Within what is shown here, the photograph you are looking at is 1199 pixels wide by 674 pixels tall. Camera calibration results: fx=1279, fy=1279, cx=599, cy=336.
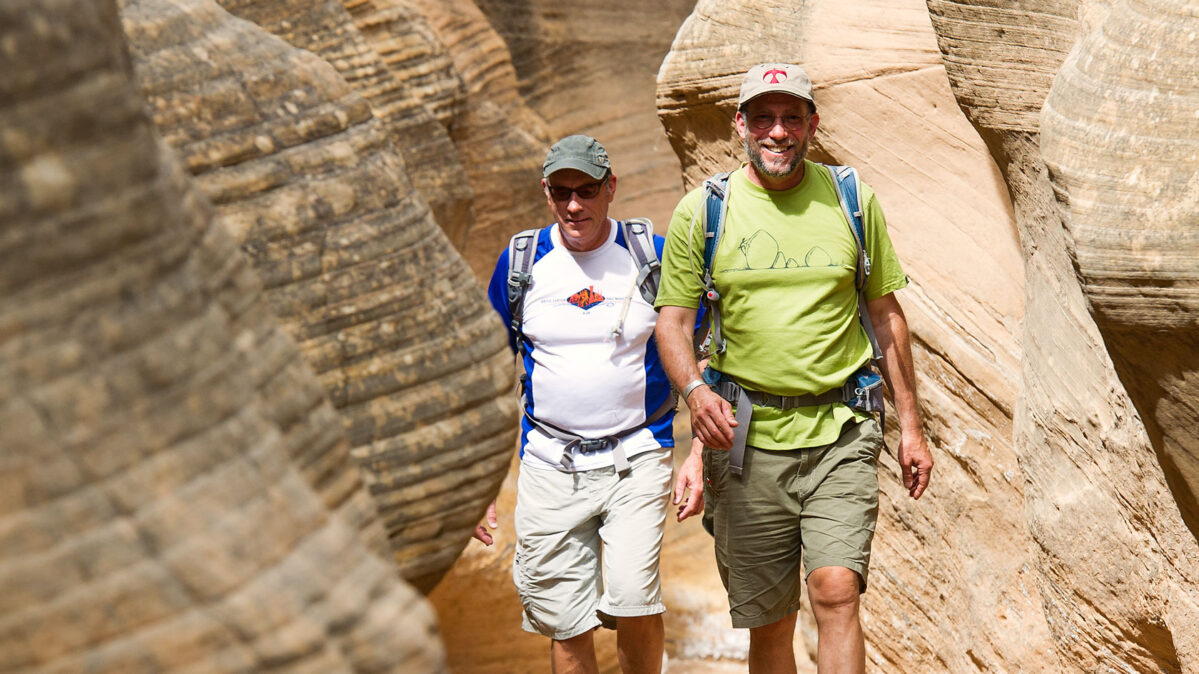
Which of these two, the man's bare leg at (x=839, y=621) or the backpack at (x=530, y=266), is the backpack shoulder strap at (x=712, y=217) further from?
the man's bare leg at (x=839, y=621)

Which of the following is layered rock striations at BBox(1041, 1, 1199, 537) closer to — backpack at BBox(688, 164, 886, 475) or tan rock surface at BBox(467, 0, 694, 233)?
backpack at BBox(688, 164, 886, 475)

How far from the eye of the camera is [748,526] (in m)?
3.71

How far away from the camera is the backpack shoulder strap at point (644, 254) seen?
388 centimetres

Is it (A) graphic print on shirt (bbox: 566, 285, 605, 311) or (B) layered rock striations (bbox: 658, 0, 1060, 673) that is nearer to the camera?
(A) graphic print on shirt (bbox: 566, 285, 605, 311)

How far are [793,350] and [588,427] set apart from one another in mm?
714

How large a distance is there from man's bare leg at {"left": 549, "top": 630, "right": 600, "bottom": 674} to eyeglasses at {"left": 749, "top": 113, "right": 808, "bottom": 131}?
1620 mm

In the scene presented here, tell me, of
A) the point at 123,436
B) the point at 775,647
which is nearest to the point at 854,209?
the point at 775,647

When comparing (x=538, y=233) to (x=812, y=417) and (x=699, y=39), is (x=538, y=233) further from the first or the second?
(x=699, y=39)

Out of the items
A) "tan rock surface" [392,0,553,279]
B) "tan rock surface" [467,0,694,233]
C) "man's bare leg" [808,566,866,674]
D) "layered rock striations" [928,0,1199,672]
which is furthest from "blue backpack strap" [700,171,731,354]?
"tan rock surface" [467,0,694,233]

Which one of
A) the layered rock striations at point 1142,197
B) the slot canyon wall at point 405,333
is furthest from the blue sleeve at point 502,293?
the layered rock striations at point 1142,197

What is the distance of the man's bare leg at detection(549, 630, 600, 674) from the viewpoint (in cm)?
393

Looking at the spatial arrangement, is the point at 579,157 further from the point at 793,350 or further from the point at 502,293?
the point at 793,350

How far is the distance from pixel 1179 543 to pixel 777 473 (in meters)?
1.04

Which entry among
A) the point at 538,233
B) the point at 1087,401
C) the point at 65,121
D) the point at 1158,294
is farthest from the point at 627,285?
the point at 65,121
